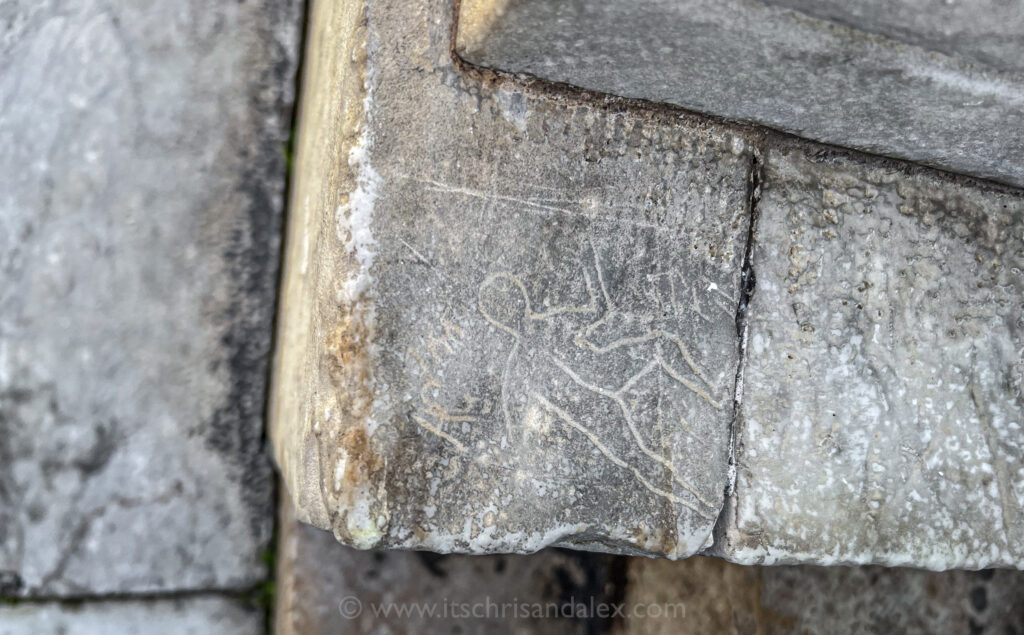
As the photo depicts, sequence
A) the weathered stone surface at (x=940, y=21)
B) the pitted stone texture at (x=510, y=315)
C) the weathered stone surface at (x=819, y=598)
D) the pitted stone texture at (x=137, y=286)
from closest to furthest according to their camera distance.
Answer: the weathered stone surface at (x=940, y=21) < the pitted stone texture at (x=510, y=315) < the pitted stone texture at (x=137, y=286) < the weathered stone surface at (x=819, y=598)

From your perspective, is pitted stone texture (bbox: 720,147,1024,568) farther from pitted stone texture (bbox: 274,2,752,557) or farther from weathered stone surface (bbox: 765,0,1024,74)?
weathered stone surface (bbox: 765,0,1024,74)

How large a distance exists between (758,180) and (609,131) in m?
0.24

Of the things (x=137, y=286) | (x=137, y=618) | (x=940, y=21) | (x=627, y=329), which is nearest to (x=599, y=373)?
(x=627, y=329)

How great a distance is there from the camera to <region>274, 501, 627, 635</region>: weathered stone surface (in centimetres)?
145

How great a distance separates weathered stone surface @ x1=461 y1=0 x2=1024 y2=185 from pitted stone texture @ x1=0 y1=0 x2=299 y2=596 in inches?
28.9

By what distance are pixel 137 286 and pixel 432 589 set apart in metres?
0.83

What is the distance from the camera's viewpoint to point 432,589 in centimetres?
155

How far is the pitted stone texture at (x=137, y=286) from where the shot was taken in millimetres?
1374

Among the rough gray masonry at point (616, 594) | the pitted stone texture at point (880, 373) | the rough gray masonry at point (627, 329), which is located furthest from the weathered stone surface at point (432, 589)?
the pitted stone texture at point (880, 373)

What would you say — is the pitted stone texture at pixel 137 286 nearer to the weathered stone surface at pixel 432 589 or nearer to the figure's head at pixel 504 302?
the weathered stone surface at pixel 432 589

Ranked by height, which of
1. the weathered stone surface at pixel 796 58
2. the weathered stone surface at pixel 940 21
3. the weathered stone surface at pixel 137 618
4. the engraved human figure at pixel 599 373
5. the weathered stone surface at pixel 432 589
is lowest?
the weathered stone surface at pixel 137 618

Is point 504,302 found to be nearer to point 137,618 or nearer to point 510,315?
point 510,315

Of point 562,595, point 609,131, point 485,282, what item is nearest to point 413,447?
point 485,282

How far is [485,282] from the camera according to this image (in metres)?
1.00
